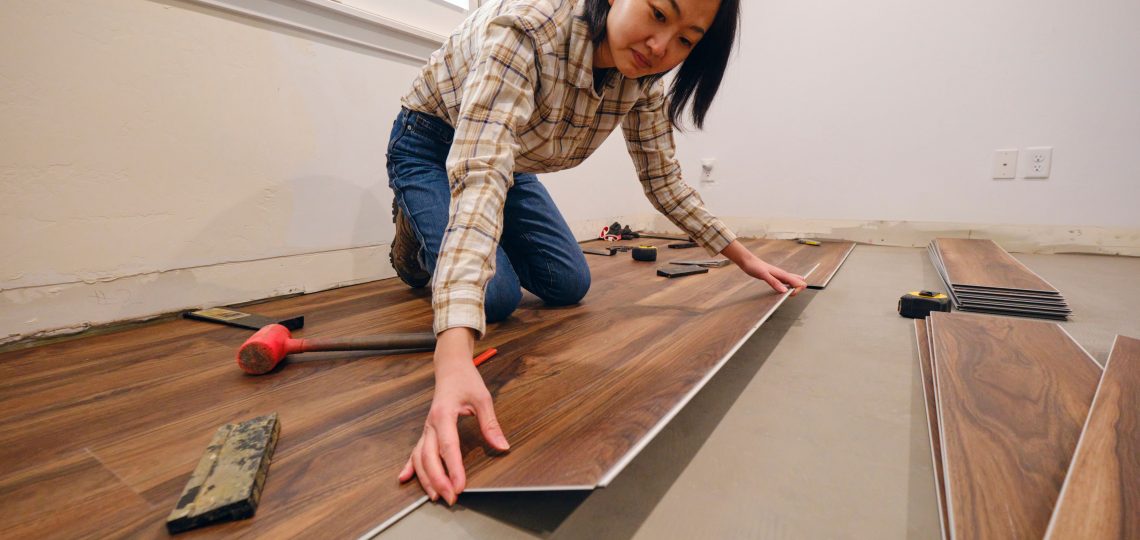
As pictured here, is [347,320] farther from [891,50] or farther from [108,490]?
[891,50]

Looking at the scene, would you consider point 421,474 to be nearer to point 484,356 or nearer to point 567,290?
point 484,356

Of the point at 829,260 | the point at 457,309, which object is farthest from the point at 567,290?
the point at 829,260

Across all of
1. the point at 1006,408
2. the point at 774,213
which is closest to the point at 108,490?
the point at 1006,408

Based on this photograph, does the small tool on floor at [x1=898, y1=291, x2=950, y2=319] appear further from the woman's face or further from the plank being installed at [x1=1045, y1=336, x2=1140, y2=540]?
the woman's face

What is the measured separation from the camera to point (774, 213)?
3.36m

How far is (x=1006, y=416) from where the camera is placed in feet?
2.41

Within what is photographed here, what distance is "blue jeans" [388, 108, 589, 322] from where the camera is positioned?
53.3 inches

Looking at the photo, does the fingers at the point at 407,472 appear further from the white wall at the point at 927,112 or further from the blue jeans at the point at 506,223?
the white wall at the point at 927,112

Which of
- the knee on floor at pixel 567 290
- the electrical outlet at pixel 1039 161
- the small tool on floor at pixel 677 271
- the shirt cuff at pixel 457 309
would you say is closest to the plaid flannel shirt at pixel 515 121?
the shirt cuff at pixel 457 309

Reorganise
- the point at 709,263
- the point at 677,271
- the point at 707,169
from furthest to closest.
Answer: the point at 707,169 → the point at 709,263 → the point at 677,271

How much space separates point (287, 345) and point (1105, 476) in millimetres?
1297

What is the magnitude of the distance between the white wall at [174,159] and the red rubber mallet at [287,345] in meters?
0.69

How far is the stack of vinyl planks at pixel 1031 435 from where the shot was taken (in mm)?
494

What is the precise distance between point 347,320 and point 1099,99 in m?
3.54
